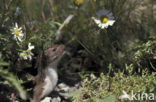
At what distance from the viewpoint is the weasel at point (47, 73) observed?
2393 mm

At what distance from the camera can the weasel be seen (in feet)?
7.85

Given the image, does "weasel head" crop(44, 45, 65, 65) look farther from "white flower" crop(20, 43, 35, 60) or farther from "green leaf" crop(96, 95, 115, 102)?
"green leaf" crop(96, 95, 115, 102)

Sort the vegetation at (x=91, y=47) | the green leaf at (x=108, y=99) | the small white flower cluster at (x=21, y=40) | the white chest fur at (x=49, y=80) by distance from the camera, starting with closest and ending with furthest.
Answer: the green leaf at (x=108, y=99)
the vegetation at (x=91, y=47)
the small white flower cluster at (x=21, y=40)
the white chest fur at (x=49, y=80)

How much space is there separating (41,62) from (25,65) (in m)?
0.20

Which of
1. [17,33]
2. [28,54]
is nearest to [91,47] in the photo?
[28,54]

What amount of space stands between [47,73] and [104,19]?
900 mm

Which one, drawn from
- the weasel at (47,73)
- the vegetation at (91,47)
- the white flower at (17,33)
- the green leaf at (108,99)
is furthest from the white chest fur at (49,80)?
the green leaf at (108,99)

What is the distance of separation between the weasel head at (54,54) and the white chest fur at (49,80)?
96 mm

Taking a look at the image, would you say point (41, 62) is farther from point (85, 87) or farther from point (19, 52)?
point (85, 87)

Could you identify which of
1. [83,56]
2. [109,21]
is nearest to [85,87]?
[109,21]

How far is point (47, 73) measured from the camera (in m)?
2.49

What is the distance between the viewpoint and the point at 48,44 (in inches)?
102

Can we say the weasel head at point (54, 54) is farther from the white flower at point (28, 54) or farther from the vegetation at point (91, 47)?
the white flower at point (28, 54)

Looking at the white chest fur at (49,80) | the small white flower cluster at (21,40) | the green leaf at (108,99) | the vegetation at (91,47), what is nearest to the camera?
the green leaf at (108,99)
